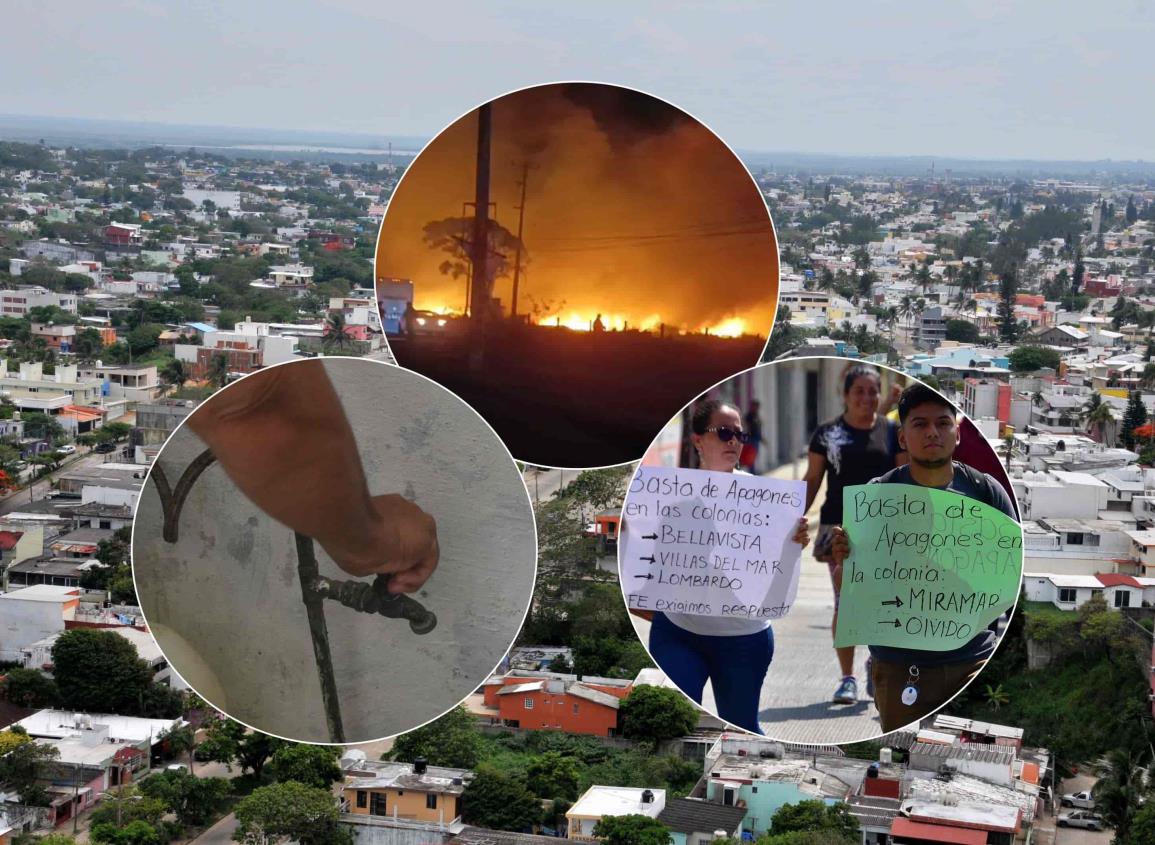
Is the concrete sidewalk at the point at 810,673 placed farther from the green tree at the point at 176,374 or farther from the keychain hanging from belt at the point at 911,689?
the green tree at the point at 176,374

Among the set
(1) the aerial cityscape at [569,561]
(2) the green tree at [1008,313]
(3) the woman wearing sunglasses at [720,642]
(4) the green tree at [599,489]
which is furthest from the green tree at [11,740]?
(2) the green tree at [1008,313]

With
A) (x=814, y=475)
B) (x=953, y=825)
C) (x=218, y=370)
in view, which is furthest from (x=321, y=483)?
(x=218, y=370)

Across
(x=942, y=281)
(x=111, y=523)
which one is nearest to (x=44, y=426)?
(x=111, y=523)

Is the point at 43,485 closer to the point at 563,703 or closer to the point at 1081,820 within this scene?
the point at 563,703

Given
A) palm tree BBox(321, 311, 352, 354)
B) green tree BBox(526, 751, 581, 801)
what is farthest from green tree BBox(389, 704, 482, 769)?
palm tree BBox(321, 311, 352, 354)

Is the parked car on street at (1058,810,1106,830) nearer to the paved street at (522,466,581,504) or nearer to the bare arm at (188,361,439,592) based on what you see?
the paved street at (522,466,581,504)
